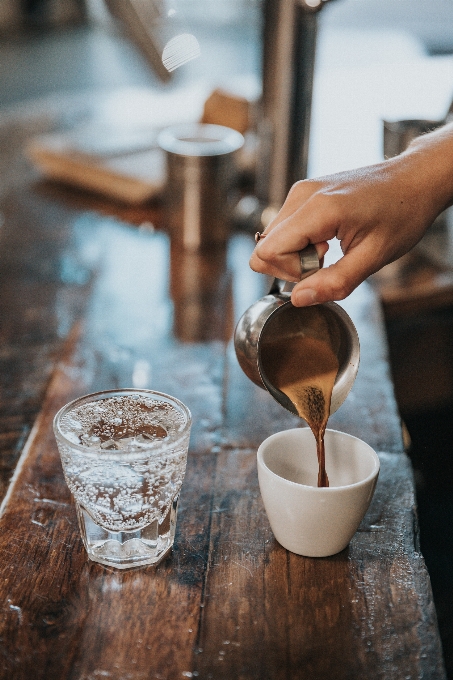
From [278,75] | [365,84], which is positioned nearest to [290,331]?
[278,75]

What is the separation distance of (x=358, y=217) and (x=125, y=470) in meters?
0.45

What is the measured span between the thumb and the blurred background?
15.8 inches

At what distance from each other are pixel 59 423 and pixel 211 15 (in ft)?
22.2

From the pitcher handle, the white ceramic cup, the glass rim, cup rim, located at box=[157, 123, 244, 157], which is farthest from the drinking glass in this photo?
cup rim, located at box=[157, 123, 244, 157]

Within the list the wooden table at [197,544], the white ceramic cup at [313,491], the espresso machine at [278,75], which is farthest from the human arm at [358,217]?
the espresso machine at [278,75]

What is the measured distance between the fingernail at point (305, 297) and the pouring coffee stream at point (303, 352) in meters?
0.06

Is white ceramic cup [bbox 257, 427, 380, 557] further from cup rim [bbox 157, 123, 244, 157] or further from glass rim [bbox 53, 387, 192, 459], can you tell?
cup rim [bbox 157, 123, 244, 157]

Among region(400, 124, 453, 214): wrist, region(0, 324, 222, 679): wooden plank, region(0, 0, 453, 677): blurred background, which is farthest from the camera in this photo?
region(0, 0, 453, 677): blurred background

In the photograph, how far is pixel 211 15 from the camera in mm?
6941

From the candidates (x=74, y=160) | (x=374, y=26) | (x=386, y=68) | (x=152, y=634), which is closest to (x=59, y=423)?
(x=152, y=634)

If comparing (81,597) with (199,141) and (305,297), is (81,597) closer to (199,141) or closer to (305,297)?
(305,297)

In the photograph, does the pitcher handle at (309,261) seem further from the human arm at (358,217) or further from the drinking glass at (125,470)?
the drinking glass at (125,470)

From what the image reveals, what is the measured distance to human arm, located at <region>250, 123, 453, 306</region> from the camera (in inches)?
37.4

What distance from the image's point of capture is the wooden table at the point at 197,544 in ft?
2.51
